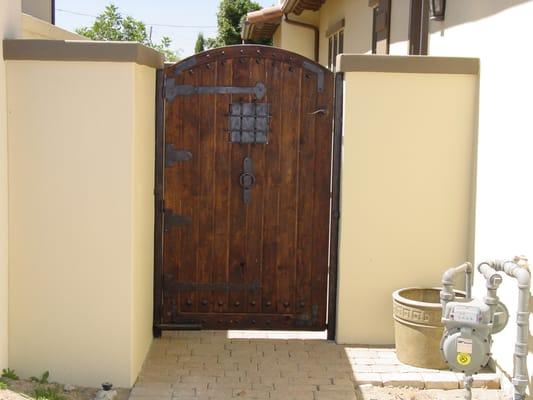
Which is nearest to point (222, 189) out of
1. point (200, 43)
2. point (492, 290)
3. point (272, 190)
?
point (272, 190)

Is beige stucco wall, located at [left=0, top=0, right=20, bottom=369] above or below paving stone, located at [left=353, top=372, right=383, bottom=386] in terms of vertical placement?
above

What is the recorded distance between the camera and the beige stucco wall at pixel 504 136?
4559mm

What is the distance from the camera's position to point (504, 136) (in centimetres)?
493

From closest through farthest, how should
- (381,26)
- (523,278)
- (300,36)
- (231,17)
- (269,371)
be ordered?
(523,278), (269,371), (381,26), (300,36), (231,17)

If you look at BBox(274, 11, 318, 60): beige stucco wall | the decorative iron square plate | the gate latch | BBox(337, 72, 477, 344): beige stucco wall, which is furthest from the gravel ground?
BBox(274, 11, 318, 60): beige stucco wall

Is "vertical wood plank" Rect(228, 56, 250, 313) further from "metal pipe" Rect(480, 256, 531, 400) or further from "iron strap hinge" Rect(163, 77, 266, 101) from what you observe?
"metal pipe" Rect(480, 256, 531, 400)

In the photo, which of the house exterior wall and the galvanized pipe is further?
the house exterior wall

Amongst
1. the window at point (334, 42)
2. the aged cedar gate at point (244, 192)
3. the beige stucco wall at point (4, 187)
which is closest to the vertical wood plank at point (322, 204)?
the aged cedar gate at point (244, 192)

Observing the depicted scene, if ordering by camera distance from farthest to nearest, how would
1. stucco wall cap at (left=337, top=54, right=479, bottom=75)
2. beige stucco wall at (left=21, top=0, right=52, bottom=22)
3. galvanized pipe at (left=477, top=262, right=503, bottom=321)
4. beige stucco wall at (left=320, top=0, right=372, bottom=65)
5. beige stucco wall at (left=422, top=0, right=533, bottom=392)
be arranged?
1. beige stucco wall at (left=21, top=0, right=52, bottom=22)
2. beige stucco wall at (left=320, top=0, right=372, bottom=65)
3. stucco wall cap at (left=337, top=54, right=479, bottom=75)
4. beige stucco wall at (left=422, top=0, right=533, bottom=392)
5. galvanized pipe at (left=477, top=262, right=503, bottom=321)

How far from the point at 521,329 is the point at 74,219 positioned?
2.80 metres

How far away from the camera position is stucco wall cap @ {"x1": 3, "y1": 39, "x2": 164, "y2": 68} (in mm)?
4809

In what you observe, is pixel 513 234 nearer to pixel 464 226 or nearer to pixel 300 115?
pixel 464 226

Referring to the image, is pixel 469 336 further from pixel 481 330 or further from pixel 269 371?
pixel 269 371

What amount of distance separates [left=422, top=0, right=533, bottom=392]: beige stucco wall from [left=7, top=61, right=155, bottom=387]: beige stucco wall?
2363 millimetres
